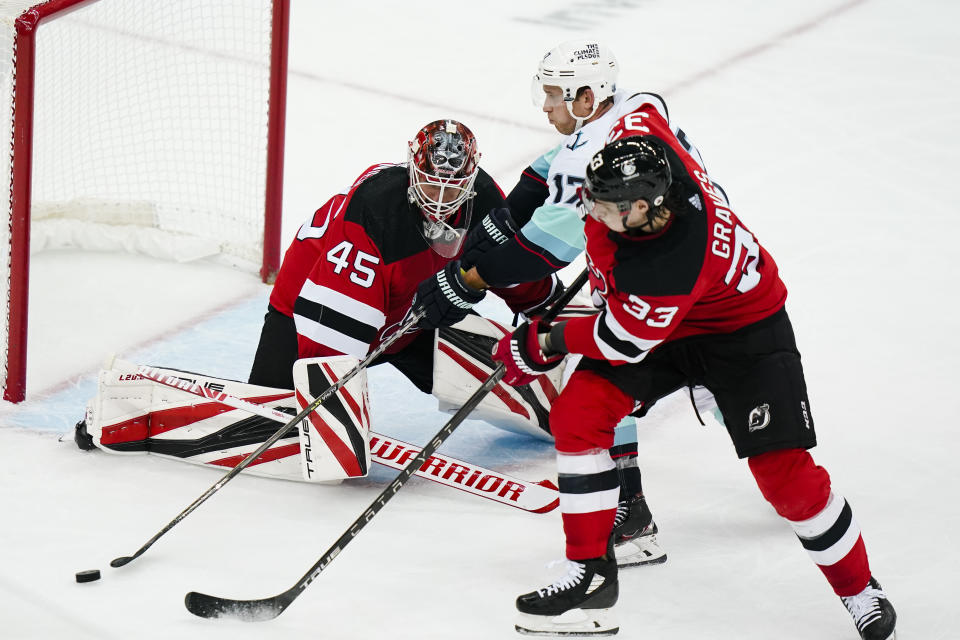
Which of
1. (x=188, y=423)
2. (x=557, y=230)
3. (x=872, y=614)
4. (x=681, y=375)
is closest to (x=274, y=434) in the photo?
(x=188, y=423)

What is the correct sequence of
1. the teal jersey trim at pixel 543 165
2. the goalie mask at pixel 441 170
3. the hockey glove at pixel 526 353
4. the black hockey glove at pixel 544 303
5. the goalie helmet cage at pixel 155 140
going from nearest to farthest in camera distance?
the hockey glove at pixel 526 353, the goalie mask at pixel 441 170, the teal jersey trim at pixel 543 165, the black hockey glove at pixel 544 303, the goalie helmet cage at pixel 155 140

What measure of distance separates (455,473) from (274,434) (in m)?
0.44

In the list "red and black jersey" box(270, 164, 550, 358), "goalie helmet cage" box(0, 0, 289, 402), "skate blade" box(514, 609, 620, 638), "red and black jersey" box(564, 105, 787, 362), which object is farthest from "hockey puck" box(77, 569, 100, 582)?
"goalie helmet cage" box(0, 0, 289, 402)

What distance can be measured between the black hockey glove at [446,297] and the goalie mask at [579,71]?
45cm

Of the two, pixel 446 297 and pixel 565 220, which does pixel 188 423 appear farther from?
pixel 565 220

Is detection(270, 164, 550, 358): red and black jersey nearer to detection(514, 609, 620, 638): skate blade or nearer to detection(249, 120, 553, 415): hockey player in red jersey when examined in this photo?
detection(249, 120, 553, 415): hockey player in red jersey

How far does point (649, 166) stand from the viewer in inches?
90.4

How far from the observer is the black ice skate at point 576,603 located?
98.0 inches

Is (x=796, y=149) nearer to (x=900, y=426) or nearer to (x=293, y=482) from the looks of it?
(x=900, y=426)

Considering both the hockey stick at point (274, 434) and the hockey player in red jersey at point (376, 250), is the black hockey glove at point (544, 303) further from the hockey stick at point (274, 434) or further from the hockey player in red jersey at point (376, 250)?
the hockey stick at point (274, 434)

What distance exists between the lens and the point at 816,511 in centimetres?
244

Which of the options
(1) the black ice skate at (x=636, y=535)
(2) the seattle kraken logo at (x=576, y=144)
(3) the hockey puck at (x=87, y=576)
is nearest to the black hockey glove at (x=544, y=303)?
(2) the seattle kraken logo at (x=576, y=144)

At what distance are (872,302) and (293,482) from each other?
2.10 meters

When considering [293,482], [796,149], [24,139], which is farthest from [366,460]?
[796,149]
